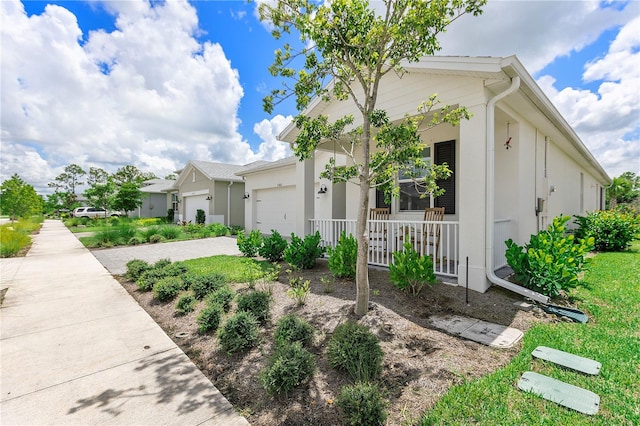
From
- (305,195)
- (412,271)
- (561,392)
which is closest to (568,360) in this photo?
(561,392)

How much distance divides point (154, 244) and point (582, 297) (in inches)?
536

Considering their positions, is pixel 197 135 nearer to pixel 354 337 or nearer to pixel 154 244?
pixel 154 244

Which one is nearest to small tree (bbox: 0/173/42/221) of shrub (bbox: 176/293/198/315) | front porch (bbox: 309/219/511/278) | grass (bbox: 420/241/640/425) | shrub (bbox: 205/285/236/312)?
shrub (bbox: 176/293/198/315)

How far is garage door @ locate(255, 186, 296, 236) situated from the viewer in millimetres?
12742

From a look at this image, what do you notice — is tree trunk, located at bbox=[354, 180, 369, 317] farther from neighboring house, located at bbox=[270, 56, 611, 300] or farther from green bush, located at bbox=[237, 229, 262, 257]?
green bush, located at bbox=[237, 229, 262, 257]

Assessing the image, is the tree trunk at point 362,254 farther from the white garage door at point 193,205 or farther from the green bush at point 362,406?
the white garage door at point 193,205

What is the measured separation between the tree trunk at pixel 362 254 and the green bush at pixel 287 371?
49.9 inches

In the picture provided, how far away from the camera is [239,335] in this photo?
3.10 m

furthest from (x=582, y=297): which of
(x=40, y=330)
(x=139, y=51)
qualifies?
(x=139, y=51)

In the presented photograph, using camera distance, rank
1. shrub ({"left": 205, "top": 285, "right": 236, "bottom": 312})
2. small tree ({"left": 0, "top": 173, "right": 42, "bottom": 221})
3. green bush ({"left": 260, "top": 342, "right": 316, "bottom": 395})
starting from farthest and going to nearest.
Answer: small tree ({"left": 0, "top": 173, "right": 42, "bottom": 221})
shrub ({"left": 205, "top": 285, "right": 236, "bottom": 312})
green bush ({"left": 260, "top": 342, "right": 316, "bottom": 395})

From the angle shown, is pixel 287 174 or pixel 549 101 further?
pixel 287 174

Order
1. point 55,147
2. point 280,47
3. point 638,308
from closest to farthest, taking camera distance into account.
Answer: point 280,47
point 638,308
point 55,147

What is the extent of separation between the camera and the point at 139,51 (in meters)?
8.51

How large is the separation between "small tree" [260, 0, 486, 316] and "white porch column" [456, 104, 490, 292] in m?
0.97
